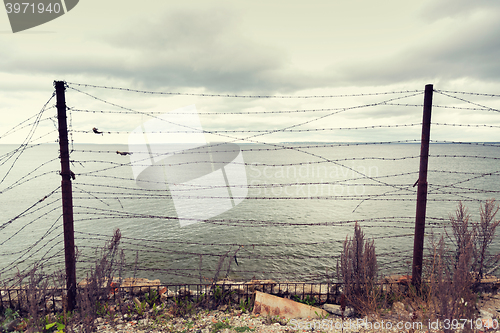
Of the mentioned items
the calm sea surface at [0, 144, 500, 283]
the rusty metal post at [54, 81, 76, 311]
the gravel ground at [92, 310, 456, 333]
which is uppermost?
the rusty metal post at [54, 81, 76, 311]

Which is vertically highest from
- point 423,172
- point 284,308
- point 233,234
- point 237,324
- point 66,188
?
point 423,172

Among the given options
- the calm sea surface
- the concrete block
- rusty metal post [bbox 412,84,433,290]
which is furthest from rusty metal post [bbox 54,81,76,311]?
rusty metal post [bbox 412,84,433,290]

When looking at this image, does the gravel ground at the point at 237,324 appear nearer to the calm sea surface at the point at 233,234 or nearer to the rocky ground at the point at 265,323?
the rocky ground at the point at 265,323

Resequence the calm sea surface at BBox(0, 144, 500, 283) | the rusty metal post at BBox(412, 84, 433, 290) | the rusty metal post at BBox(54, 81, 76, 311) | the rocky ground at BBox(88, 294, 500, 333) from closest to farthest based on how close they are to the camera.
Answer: the rocky ground at BBox(88, 294, 500, 333) → the rusty metal post at BBox(54, 81, 76, 311) → the rusty metal post at BBox(412, 84, 433, 290) → the calm sea surface at BBox(0, 144, 500, 283)

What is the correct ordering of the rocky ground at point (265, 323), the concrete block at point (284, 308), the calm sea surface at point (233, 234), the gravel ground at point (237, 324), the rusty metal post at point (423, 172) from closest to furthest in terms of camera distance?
the rocky ground at point (265, 323) < the gravel ground at point (237, 324) < the rusty metal post at point (423, 172) < the concrete block at point (284, 308) < the calm sea surface at point (233, 234)

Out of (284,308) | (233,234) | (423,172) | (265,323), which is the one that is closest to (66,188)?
(265,323)

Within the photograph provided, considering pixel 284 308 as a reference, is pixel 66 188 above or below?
above

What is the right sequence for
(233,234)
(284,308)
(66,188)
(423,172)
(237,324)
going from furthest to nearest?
(233,234) < (284,308) < (423,172) < (237,324) < (66,188)

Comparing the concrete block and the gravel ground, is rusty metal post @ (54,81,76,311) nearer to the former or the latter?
the gravel ground

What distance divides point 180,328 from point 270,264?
10081mm

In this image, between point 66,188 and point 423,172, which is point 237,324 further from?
point 423,172

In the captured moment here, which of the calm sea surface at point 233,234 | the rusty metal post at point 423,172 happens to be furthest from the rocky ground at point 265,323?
the rusty metal post at point 423,172

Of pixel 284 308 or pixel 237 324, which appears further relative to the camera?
pixel 284 308

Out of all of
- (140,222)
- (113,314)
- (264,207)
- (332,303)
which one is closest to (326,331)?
(332,303)
